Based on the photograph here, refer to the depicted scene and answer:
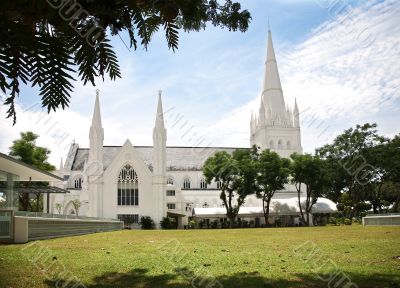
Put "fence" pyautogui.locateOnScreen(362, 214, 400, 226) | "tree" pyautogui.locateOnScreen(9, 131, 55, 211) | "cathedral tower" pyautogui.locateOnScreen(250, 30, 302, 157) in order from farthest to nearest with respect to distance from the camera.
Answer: "cathedral tower" pyautogui.locateOnScreen(250, 30, 302, 157) → "tree" pyautogui.locateOnScreen(9, 131, 55, 211) → "fence" pyautogui.locateOnScreen(362, 214, 400, 226)

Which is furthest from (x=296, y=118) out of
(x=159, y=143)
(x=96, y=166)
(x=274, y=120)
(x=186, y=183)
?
(x=96, y=166)

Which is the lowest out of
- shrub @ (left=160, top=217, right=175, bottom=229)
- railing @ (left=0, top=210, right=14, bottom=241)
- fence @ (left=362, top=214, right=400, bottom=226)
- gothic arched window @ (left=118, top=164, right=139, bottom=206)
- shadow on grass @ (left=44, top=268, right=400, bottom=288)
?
shrub @ (left=160, top=217, right=175, bottom=229)

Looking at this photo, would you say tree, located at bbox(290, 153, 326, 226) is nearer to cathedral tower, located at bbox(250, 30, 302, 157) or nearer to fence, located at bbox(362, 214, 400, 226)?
fence, located at bbox(362, 214, 400, 226)

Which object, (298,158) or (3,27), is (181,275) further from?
(298,158)

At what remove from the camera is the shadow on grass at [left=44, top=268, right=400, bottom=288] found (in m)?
5.09

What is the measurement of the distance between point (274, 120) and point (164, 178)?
31.5 m

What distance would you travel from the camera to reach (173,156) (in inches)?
3241

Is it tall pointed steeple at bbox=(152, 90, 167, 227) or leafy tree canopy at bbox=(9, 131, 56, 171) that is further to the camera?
tall pointed steeple at bbox=(152, 90, 167, 227)

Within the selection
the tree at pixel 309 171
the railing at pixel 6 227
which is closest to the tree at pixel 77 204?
the tree at pixel 309 171

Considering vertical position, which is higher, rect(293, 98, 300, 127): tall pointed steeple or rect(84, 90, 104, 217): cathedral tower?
rect(293, 98, 300, 127): tall pointed steeple

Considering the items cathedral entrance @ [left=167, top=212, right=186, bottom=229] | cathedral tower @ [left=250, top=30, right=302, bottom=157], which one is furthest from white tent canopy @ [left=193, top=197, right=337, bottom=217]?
cathedral tower @ [left=250, top=30, right=302, bottom=157]

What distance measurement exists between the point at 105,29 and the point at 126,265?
6157mm

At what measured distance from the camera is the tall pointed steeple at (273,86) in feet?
263

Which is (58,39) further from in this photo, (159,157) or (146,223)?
(159,157)
